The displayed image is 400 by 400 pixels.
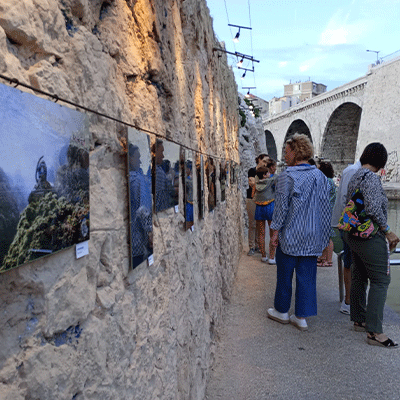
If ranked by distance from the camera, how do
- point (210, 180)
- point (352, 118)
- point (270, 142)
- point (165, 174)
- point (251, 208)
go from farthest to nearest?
1. point (270, 142)
2. point (352, 118)
3. point (251, 208)
4. point (210, 180)
5. point (165, 174)

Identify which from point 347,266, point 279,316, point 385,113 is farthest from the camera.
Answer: point 385,113

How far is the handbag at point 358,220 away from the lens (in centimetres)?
288

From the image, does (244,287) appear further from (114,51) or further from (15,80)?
(15,80)

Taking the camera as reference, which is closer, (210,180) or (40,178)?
(40,178)

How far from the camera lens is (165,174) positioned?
5.60 feet

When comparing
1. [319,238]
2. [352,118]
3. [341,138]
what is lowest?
[319,238]

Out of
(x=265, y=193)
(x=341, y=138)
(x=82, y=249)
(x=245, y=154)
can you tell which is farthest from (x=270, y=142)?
(x=82, y=249)

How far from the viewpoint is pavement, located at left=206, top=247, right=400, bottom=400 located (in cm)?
250

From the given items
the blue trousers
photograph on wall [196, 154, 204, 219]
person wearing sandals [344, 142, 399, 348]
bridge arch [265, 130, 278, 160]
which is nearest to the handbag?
person wearing sandals [344, 142, 399, 348]

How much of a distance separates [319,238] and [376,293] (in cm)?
62

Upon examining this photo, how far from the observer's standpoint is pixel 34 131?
764mm

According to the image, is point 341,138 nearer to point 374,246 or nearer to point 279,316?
point 279,316

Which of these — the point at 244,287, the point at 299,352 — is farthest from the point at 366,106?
the point at 299,352

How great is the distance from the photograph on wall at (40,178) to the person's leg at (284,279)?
2679mm
